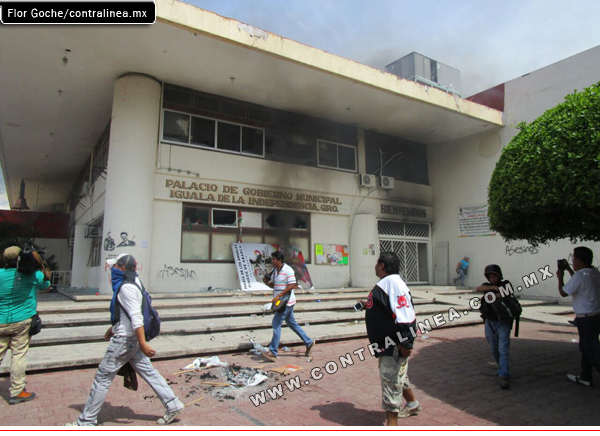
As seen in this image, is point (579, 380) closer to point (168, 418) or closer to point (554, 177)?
point (554, 177)

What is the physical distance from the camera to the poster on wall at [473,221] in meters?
16.4

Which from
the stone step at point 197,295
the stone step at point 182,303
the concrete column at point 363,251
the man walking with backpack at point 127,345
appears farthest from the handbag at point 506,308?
the concrete column at point 363,251

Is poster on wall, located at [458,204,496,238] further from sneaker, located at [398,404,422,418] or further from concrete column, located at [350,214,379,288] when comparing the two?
sneaker, located at [398,404,422,418]

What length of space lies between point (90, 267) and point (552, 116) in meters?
16.5

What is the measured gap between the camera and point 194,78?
1195 centimetres

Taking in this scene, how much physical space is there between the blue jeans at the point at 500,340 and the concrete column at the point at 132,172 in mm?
8762

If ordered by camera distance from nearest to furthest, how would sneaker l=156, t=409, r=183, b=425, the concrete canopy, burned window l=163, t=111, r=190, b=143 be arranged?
sneaker l=156, t=409, r=183, b=425
the concrete canopy
burned window l=163, t=111, r=190, b=143

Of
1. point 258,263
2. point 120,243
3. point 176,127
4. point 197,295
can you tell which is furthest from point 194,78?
point 197,295

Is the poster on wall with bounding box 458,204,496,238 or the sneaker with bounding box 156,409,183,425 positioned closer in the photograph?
the sneaker with bounding box 156,409,183,425

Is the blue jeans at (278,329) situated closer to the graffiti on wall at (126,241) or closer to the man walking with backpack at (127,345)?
the man walking with backpack at (127,345)

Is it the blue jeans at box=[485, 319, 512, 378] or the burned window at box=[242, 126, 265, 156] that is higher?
the burned window at box=[242, 126, 265, 156]

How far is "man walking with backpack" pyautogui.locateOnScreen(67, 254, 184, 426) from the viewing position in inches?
145

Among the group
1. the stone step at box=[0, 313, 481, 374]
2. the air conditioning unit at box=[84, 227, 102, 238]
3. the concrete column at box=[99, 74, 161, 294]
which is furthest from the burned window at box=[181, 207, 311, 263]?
the stone step at box=[0, 313, 481, 374]

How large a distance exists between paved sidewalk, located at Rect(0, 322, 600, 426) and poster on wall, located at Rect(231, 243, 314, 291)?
19.0 ft
